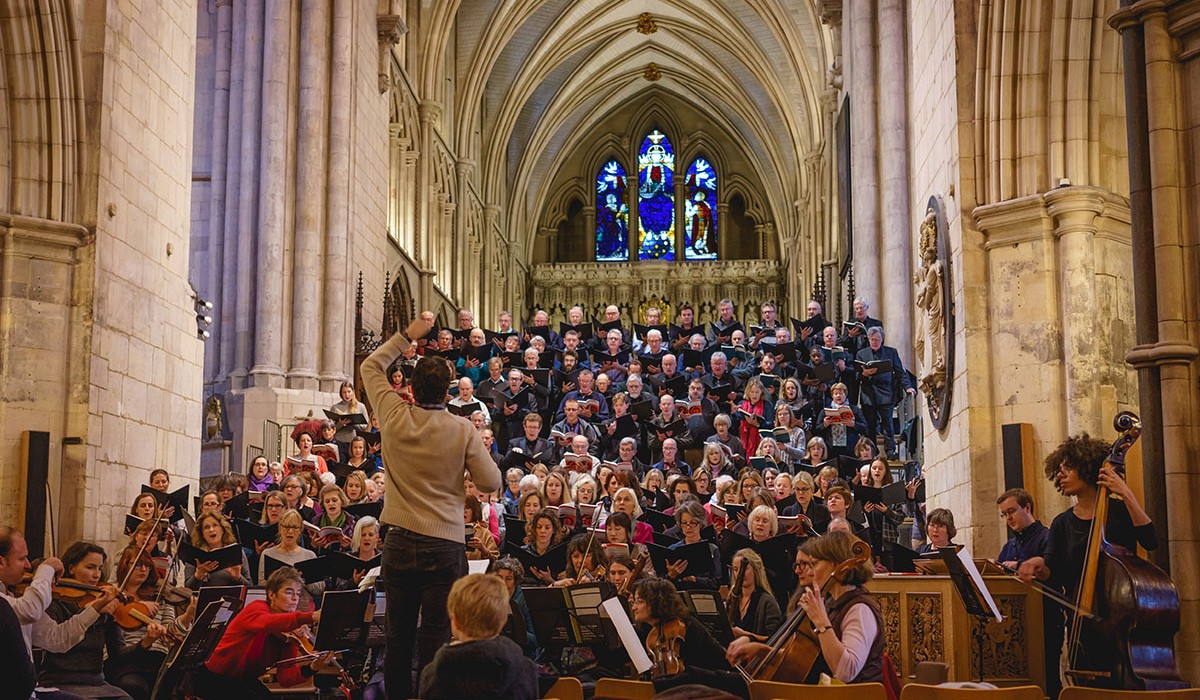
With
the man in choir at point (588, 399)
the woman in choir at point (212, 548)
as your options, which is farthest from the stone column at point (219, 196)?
→ the woman in choir at point (212, 548)

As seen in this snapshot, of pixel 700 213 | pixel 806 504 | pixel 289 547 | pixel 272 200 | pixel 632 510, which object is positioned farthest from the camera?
pixel 700 213

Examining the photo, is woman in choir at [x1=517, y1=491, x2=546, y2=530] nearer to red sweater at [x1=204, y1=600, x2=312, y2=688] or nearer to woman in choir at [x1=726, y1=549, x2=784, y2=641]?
red sweater at [x1=204, y1=600, x2=312, y2=688]

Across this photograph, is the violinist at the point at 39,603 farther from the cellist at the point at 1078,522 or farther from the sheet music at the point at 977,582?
the cellist at the point at 1078,522

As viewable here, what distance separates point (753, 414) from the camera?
539 inches

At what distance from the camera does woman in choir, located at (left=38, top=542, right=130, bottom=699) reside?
6793 mm

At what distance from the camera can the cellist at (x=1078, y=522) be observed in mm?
5898

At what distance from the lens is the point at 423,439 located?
5496 millimetres

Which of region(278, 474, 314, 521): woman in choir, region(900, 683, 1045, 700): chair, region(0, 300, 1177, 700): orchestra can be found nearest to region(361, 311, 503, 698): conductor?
region(0, 300, 1177, 700): orchestra

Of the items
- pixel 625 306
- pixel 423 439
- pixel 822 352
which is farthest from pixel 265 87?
pixel 625 306

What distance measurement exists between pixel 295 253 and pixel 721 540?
1135 cm

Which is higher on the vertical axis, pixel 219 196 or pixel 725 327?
pixel 219 196

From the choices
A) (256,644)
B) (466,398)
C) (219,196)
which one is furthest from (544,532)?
(219,196)

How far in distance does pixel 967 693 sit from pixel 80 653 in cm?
470

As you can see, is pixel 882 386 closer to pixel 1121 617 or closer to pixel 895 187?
pixel 895 187
